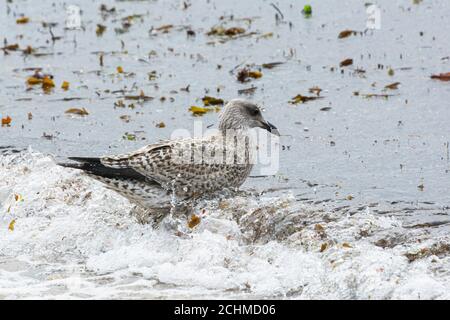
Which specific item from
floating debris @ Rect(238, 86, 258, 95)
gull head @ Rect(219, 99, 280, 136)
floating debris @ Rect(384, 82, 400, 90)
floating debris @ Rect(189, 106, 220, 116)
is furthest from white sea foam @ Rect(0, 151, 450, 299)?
floating debris @ Rect(384, 82, 400, 90)

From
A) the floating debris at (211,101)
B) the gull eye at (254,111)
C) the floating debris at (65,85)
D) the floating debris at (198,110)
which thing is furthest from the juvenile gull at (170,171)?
the floating debris at (65,85)

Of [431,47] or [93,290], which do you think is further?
[431,47]

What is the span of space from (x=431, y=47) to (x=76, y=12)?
739 cm

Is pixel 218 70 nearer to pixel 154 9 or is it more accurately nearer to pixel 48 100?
pixel 48 100

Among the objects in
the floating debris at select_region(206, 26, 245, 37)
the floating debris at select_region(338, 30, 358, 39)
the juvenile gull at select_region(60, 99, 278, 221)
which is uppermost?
the floating debris at select_region(206, 26, 245, 37)

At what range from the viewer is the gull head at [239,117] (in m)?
11.3

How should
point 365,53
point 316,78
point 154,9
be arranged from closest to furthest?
point 316,78 → point 365,53 → point 154,9

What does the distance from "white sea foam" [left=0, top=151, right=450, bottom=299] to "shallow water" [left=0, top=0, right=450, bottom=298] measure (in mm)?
20

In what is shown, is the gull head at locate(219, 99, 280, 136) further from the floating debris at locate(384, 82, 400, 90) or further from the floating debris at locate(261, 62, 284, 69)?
the floating debris at locate(261, 62, 284, 69)

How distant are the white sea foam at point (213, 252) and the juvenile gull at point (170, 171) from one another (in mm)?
262

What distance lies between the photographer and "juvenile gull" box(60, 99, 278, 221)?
10250 mm

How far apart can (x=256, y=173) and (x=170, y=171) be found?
6.01 ft

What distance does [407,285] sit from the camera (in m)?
8.26

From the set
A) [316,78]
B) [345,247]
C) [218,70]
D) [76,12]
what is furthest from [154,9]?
[345,247]
